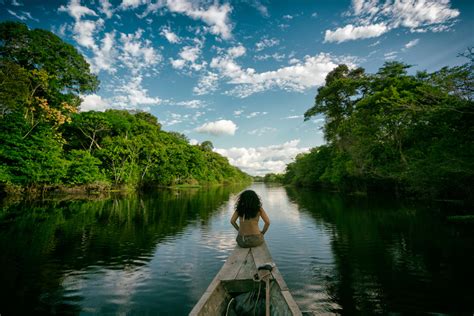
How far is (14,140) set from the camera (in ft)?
76.9

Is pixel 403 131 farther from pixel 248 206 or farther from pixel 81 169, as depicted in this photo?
pixel 81 169

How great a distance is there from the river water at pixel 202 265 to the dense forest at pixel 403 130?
4.25 m

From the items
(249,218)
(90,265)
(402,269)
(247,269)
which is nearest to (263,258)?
(247,269)

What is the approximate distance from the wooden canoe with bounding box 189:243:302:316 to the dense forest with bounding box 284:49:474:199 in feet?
41.9

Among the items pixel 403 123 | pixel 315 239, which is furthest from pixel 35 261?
pixel 403 123

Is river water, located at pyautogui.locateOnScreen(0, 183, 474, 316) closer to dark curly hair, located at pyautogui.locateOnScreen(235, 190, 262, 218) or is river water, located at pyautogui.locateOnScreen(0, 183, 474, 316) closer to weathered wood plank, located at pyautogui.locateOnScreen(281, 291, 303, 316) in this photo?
weathered wood plank, located at pyautogui.locateOnScreen(281, 291, 303, 316)

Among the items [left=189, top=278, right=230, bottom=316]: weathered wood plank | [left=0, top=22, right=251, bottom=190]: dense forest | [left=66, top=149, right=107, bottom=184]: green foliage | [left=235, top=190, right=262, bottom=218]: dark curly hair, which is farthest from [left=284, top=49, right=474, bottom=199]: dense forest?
[left=66, top=149, right=107, bottom=184]: green foliage

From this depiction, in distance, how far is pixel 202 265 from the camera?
7980mm

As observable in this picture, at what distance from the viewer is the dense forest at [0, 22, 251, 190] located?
23.3m

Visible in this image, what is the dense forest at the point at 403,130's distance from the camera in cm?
1316

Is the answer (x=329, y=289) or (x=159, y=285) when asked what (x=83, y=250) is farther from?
(x=329, y=289)

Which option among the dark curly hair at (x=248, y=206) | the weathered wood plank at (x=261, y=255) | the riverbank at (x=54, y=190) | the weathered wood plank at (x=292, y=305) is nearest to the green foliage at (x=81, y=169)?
the riverbank at (x=54, y=190)

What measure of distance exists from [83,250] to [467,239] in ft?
50.8

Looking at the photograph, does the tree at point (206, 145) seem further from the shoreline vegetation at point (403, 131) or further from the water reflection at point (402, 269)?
the water reflection at point (402, 269)
